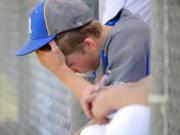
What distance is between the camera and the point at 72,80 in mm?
2795

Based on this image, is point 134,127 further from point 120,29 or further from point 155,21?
point 120,29

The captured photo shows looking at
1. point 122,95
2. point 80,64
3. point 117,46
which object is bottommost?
point 80,64

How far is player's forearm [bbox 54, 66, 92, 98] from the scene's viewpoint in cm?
268

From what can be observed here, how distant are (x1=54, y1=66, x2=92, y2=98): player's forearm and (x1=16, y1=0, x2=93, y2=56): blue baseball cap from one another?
0.68 ft

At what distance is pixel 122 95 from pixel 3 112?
245 inches

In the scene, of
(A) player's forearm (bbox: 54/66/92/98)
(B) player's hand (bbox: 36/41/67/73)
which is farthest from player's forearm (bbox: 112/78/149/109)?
(B) player's hand (bbox: 36/41/67/73)

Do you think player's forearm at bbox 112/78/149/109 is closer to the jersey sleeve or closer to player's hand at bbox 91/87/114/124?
player's hand at bbox 91/87/114/124

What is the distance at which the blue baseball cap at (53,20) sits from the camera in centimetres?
305

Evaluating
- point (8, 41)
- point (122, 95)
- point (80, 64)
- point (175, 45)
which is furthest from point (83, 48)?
point (8, 41)

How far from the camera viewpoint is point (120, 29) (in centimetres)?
293

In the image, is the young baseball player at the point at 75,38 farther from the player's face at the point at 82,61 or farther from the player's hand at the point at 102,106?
the player's hand at the point at 102,106

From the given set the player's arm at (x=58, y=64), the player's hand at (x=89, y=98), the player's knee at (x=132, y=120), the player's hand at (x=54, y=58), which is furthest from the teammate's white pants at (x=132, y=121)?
the player's hand at (x=54, y=58)

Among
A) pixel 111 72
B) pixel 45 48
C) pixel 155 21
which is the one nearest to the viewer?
pixel 155 21

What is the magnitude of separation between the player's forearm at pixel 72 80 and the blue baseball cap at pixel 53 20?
0.68 feet
